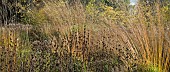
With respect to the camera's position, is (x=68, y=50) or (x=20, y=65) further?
(x=68, y=50)

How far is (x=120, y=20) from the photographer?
4.86 meters

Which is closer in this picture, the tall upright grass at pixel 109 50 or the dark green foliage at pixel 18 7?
the tall upright grass at pixel 109 50

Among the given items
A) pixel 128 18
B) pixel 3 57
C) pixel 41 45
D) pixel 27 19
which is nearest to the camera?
pixel 3 57

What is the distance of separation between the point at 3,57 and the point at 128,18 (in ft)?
5.15

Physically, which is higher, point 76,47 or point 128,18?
point 128,18

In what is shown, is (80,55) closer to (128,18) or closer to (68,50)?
(68,50)

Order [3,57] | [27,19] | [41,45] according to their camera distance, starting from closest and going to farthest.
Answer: [3,57] → [41,45] → [27,19]

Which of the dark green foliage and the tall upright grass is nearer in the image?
the tall upright grass

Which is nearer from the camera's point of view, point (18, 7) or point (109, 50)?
point (109, 50)

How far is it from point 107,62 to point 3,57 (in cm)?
127

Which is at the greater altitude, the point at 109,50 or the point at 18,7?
the point at 18,7

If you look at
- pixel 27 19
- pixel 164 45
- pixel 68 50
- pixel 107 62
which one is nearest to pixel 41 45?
pixel 68 50

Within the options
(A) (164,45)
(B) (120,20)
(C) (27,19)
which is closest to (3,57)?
(A) (164,45)

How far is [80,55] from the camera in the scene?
3.85m
